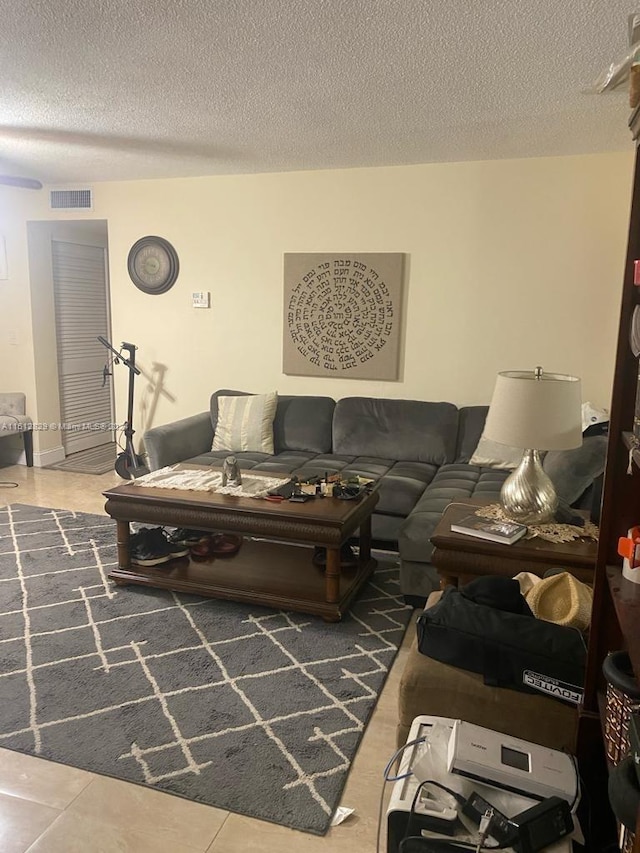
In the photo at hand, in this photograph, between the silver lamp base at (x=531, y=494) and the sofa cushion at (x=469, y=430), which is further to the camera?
the sofa cushion at (x=469, y=430)

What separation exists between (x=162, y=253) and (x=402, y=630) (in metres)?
3.50

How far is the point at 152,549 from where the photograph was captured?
129 inches

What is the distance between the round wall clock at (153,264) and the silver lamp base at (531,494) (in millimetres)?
3426

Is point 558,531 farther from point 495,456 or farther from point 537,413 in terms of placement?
point 495,456

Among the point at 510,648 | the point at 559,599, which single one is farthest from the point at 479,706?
the point at 559,599

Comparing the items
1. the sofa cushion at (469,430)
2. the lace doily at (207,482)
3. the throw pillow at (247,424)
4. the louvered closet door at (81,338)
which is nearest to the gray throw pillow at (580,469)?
the sofa cushion at (469,430)

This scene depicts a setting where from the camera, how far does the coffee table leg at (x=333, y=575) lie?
2820 mm

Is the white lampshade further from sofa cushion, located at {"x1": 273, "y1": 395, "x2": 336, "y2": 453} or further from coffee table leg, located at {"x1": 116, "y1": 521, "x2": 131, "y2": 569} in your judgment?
sofa cushion, located at {"x1": 273, "y1": 395, "x2": 336, "y2": 453}

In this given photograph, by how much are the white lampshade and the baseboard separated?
4518mm

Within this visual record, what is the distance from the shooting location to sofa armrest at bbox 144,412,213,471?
13.4 ft

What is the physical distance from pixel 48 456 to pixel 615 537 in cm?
518

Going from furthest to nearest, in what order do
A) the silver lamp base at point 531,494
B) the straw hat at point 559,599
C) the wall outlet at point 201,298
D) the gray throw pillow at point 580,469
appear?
1. the wall outlet at point 201,298
2. the gray throw pillow at point 580,469
3. the silver lamp base at point 531,494
4. the straw hat at point 559,599

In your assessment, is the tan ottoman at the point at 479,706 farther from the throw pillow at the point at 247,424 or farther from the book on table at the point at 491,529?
the throw pillow at the point at 247,424

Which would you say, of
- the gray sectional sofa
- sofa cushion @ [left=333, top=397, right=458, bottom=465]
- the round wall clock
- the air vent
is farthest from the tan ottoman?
the air vent
